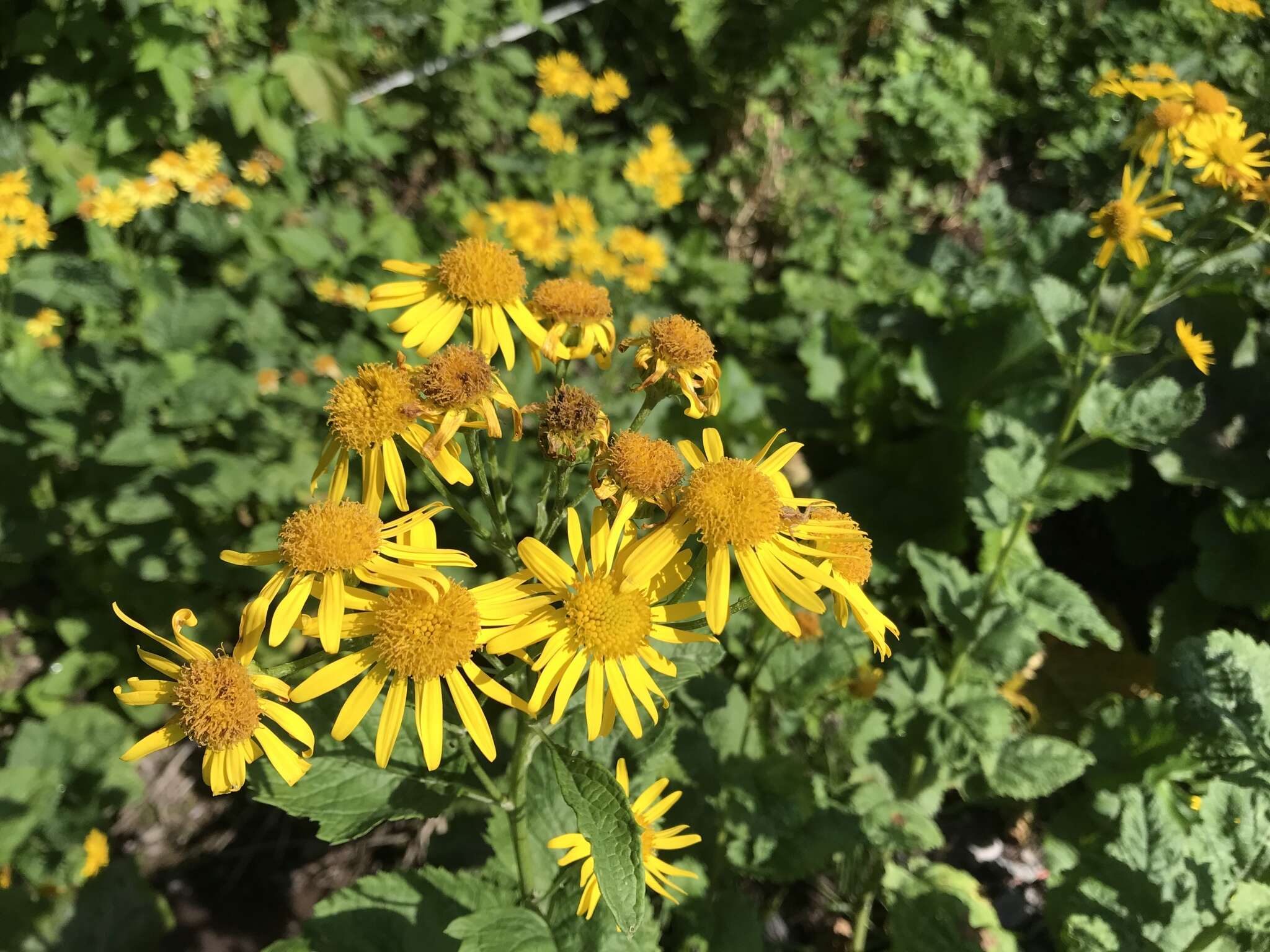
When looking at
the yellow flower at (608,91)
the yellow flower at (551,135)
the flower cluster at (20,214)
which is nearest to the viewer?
the flower cluster at (20,214)

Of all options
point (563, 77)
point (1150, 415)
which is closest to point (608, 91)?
point (563, 77)

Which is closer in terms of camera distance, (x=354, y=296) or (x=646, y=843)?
(x=646, y=843)

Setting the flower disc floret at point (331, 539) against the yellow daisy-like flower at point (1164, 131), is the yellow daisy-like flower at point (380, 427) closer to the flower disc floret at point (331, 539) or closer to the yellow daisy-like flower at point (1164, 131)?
the flower disc floret at point (331, 539)

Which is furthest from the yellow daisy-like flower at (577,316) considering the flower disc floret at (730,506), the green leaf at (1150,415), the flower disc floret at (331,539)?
the green leaf at (1150,415)

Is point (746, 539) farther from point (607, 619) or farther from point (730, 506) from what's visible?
point (607, 619)

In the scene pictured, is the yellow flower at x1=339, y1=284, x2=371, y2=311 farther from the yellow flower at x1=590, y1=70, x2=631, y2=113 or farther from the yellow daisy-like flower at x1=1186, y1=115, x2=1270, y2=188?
the yellow daisy-like flower at x1=1186, y1=115, x2=1270, y2=188

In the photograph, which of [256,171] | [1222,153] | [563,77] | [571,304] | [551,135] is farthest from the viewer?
[563,77]
